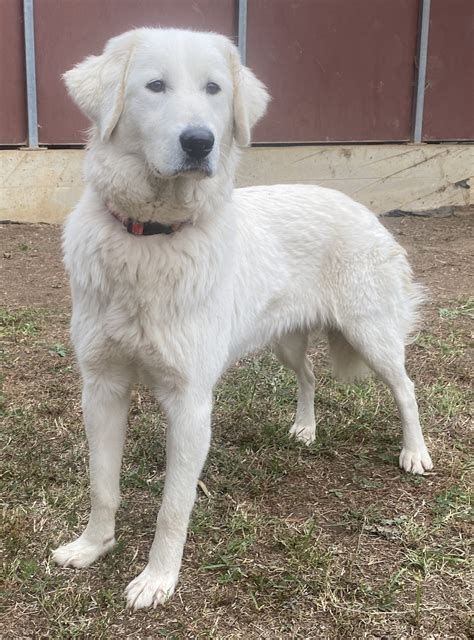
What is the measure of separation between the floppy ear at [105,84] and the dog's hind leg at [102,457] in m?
0.78

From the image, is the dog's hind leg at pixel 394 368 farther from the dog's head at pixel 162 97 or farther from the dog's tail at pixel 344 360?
the dog's head at pixel 162 97

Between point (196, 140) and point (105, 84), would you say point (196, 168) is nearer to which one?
point (196, 140)

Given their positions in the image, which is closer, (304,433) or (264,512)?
(264,512)

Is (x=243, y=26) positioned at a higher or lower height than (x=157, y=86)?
higher

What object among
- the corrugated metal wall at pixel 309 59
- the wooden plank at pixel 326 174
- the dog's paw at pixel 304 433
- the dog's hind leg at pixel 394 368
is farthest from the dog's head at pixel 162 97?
the corrugated metal wall at pixel 309 59

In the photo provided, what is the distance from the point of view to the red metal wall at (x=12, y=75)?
21.6 ft

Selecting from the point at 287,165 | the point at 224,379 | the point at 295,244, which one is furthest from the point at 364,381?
the point at 287,165

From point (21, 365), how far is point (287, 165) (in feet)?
14.3

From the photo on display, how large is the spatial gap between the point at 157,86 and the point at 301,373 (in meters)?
1.65

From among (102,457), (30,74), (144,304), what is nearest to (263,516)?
(102,457)

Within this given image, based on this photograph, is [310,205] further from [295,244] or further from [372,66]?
[372,66]

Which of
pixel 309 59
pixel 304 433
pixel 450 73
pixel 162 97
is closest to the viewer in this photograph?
pixel 162 97

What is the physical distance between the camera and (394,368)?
3092 mm

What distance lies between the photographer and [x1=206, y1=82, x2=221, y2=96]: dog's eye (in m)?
2.22
